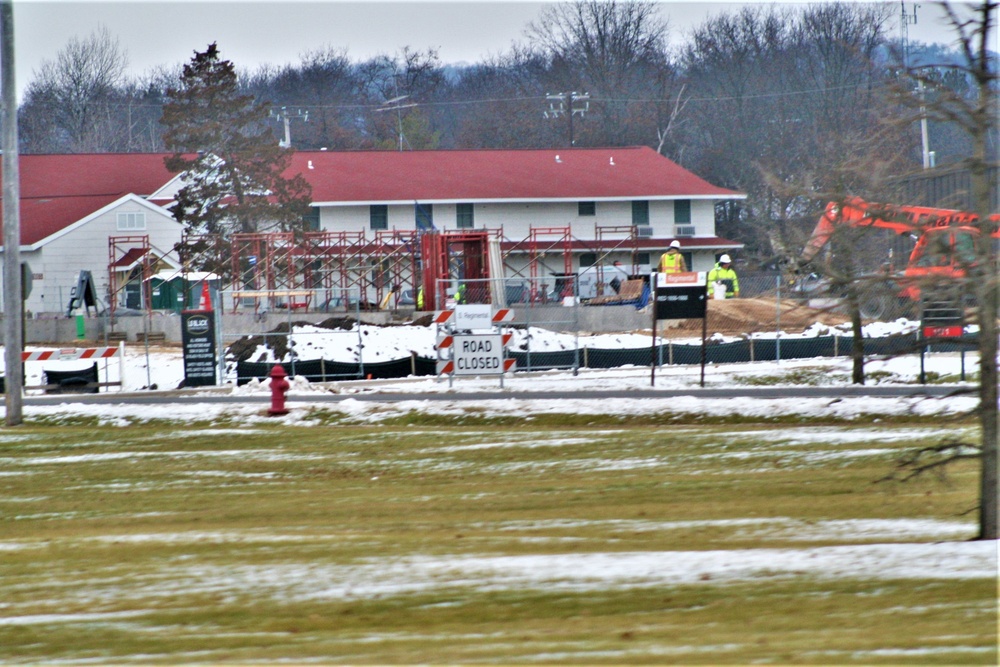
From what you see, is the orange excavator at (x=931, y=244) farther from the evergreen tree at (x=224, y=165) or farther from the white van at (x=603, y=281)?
the evergreen tree at (x=224, y=165)

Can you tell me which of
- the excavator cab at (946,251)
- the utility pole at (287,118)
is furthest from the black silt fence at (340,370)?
the utility pole at (287,118)

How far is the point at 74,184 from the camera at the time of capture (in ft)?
205

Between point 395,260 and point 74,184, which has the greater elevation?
point 74,184

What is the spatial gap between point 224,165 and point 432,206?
10017mm

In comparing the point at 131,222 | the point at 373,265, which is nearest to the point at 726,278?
the point at 373,265

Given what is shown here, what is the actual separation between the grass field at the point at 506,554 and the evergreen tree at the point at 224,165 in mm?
38431

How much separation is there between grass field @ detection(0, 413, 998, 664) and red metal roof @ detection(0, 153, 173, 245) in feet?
143

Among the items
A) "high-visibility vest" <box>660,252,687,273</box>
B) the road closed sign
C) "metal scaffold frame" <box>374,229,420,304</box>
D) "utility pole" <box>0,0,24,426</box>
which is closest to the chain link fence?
the road closed sign

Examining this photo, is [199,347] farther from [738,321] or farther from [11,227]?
[738,321]

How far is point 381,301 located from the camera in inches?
1919

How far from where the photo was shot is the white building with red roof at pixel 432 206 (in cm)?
5647

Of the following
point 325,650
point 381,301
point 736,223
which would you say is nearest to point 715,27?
point 736,223

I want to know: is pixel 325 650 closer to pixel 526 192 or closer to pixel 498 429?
pixel 498 429

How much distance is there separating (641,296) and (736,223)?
34.7 m
